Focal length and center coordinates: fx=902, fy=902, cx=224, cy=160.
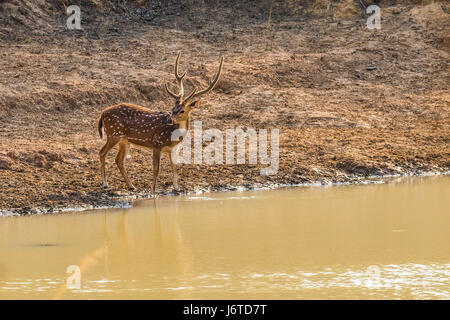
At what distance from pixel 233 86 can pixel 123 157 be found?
534 centimetres

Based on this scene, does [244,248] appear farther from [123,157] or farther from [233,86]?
[233,86]

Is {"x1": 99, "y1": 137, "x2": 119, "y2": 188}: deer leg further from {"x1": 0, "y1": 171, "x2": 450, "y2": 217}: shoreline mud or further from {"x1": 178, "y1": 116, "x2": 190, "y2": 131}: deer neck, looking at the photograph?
{"x1": 178, "y1": 116, "x2": 190, "y2": 131}: deer neck

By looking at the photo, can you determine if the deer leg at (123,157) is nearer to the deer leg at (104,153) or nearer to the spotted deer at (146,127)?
the spotted deer at (146,127)

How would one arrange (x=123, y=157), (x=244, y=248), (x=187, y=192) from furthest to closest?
1. (x=123, y=157)
2. (x=187, y=192)
3. (x=244, y=248)

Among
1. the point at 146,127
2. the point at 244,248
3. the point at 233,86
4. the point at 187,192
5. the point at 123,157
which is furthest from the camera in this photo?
the point at 233,86

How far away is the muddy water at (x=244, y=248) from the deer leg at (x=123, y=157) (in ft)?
2.61

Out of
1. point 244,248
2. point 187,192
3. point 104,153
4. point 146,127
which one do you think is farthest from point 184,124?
point 244,248

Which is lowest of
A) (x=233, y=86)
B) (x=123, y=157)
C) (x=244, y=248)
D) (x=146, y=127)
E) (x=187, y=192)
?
(x=244, y=248)

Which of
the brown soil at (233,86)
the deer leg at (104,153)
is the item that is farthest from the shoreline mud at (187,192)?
the deer leg at (104,153)

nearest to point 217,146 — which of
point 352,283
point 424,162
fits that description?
point 424,162

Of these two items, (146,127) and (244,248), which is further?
(146,127)

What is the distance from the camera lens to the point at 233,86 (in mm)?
18234

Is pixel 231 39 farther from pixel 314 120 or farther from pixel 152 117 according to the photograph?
pixel 152 117

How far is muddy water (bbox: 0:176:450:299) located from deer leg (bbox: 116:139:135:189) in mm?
795
